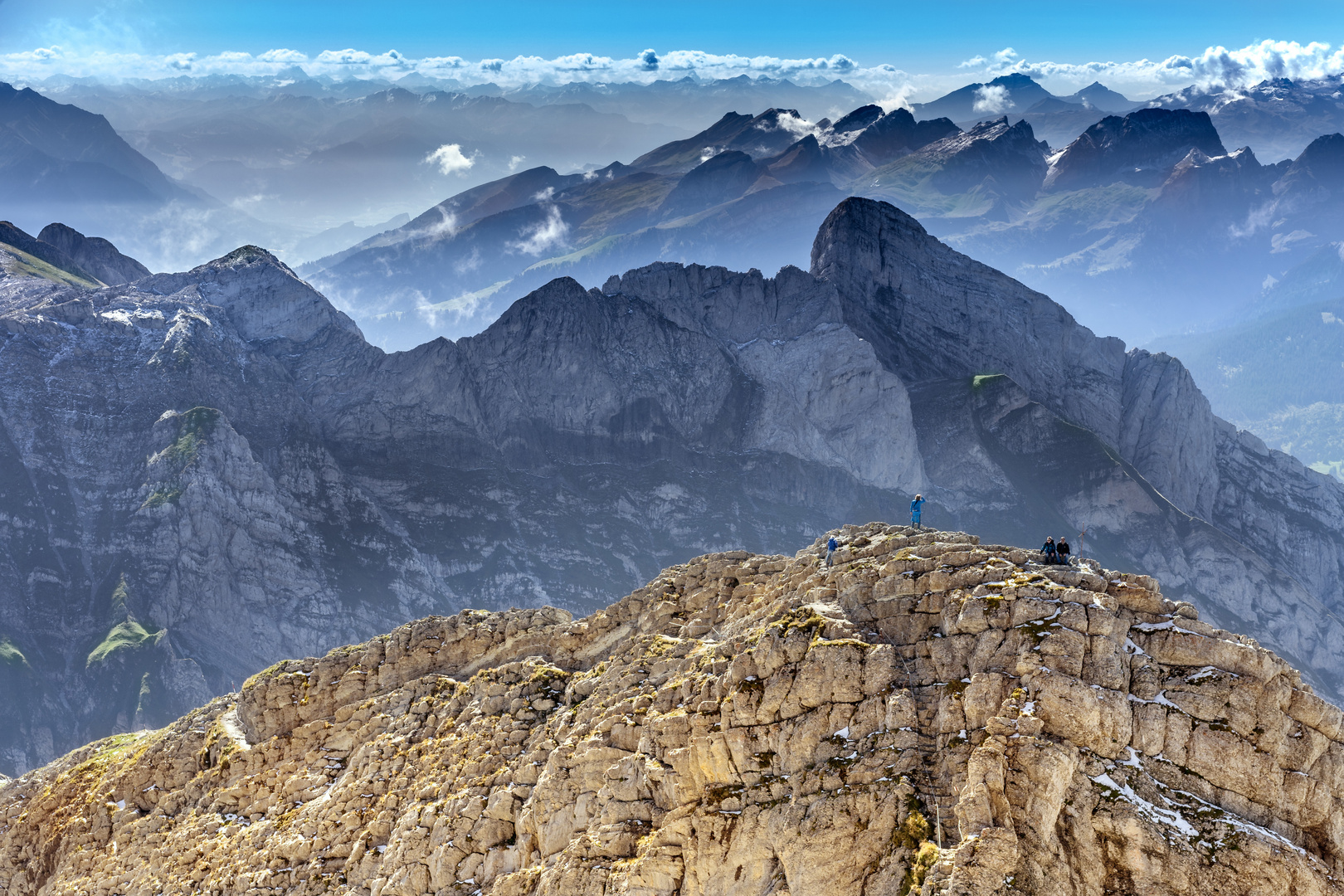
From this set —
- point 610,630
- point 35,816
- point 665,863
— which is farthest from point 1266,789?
point 35,816

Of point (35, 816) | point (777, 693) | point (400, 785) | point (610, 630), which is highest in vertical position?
point (777, 693)

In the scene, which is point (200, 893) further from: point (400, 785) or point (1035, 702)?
point (1035, 702)

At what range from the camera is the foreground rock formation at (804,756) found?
40.0 meters

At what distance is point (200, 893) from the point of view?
67.8 meters

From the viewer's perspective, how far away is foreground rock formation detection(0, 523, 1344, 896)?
131 feet

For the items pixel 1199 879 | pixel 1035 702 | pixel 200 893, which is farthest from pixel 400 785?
pixel 1199 879

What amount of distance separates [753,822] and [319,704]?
1694 inches

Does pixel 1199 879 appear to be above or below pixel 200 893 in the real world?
above

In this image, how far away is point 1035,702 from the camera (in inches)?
1671

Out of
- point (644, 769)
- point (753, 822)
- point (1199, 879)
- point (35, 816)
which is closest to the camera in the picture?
point (1199, 879)

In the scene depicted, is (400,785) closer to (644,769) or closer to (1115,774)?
(644,769)

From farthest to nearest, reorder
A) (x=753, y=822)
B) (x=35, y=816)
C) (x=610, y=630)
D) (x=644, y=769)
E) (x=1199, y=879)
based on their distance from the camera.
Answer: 1. (x=35, y=816)
2. (x=610, y=630)
3. (x=644, y=769)
4. (x=753, y=822)
5. (x=1199, y=879)

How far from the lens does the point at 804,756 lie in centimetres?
4712

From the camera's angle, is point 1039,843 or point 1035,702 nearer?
point 1039,843
